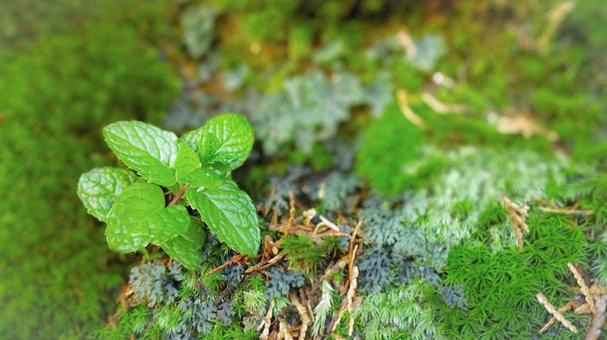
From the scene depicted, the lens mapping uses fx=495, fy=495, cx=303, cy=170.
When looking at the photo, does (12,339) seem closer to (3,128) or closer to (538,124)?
(3,128)

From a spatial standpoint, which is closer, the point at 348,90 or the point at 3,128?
the point at 3,128

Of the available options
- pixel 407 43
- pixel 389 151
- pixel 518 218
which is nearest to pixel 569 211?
pixel 518 218

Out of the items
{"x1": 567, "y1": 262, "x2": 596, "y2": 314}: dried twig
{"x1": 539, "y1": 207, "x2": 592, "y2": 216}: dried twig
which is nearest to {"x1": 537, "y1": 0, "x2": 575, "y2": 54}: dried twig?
{"x1": 539, "y1": 207, "x2": 592, "y2": 216}: dried twig

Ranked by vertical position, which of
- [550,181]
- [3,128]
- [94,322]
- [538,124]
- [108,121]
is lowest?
[538,124]

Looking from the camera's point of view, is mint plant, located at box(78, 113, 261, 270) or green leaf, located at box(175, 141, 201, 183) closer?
mint plant, located at box(78, 113, 261, 270)

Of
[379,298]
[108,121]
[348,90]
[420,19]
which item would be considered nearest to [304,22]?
[348,90]

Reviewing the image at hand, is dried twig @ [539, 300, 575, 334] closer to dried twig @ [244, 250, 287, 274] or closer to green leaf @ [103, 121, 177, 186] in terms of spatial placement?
dried twig @ [244, 250, 287, 274]
